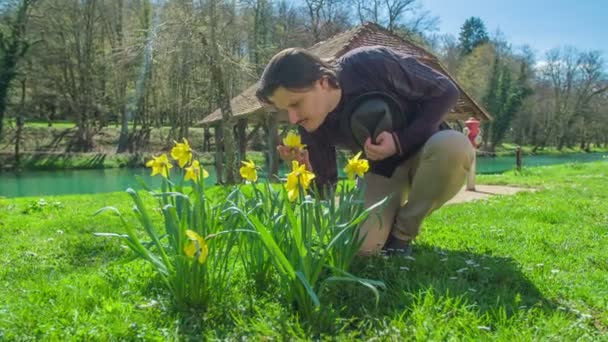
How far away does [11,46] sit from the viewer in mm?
23297

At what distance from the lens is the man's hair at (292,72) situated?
189 centimetres

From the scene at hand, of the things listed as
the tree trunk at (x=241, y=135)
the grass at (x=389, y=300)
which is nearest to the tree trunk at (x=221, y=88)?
the tree trunk at (x=241, y=135)

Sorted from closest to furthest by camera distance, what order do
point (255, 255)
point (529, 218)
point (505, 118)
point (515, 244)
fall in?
point (255, 255) → point (515, 244) → point (529, 218) → point (505, 118)

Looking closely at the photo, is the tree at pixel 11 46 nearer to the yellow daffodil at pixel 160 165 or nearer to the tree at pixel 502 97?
the yellow daffodil at pixel 160 165

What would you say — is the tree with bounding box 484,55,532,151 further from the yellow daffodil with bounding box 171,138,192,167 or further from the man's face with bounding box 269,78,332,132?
the yellow daffodil with bounding box 171,138,192,167

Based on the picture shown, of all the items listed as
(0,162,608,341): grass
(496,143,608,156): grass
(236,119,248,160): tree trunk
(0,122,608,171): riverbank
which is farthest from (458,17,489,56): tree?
(0,162,608,341): grass

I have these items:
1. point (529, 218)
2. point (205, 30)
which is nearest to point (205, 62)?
point (205, 30)

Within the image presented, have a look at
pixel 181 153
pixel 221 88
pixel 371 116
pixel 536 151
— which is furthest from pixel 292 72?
pixel 536 151

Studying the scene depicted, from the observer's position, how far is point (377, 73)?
2.20 meters

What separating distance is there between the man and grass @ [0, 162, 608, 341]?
0.34m

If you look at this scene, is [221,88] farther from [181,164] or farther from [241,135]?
[181,164]

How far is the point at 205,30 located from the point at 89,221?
30.7ft

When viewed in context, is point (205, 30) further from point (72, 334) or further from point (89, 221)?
point (72, 334)

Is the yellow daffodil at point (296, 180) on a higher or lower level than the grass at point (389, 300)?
higher
